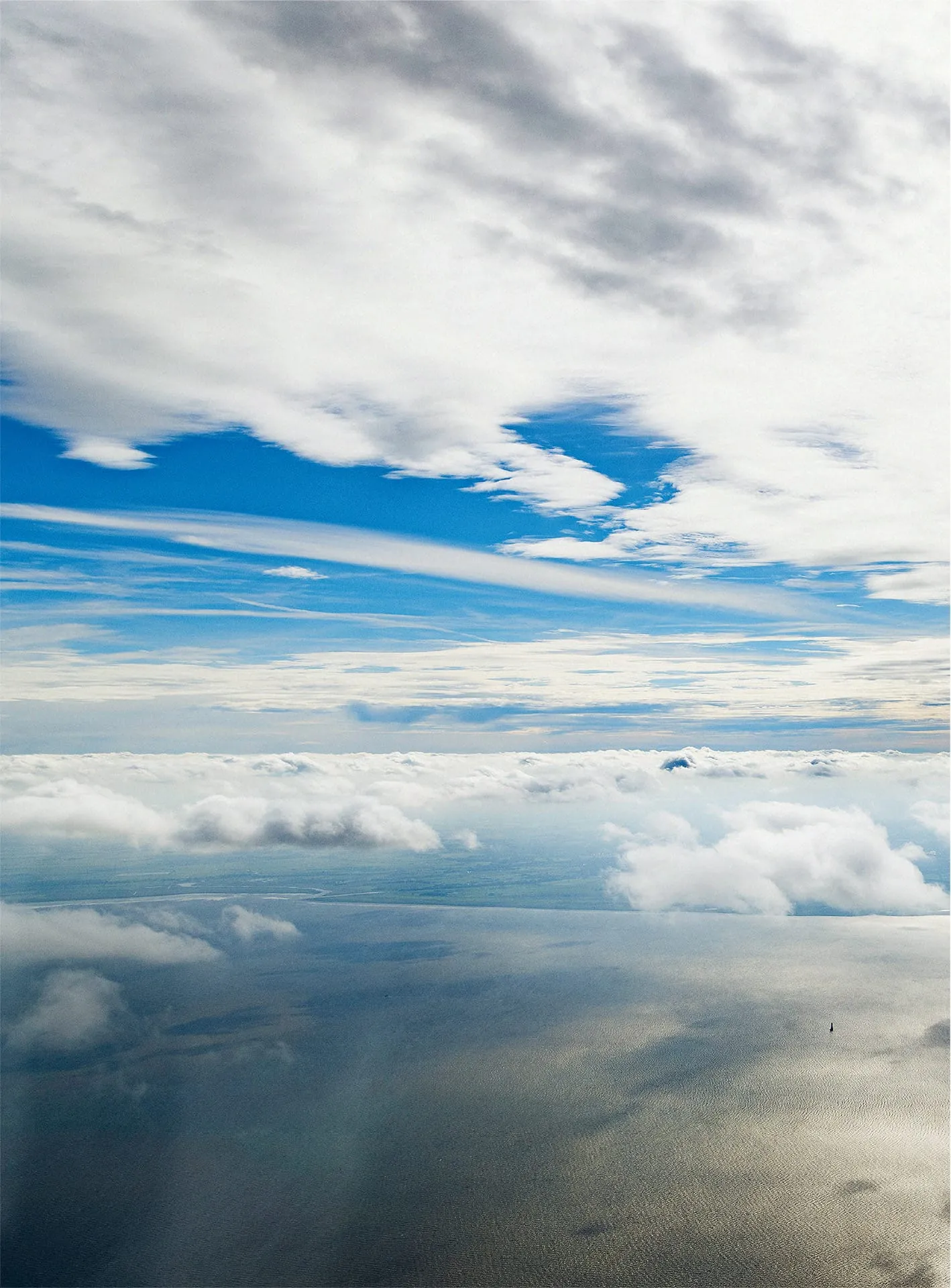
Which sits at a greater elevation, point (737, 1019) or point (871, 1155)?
point (871, 1155)

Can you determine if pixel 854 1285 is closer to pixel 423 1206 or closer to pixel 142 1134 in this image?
pixel 423 1206

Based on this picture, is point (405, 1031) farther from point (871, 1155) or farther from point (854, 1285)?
point (854, 1285)

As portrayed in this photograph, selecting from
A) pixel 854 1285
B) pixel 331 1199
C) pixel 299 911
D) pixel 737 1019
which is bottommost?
pixel 299 911

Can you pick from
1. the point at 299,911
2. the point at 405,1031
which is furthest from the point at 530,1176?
the point at 299,911

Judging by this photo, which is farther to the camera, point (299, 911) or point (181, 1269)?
point (299, 911)

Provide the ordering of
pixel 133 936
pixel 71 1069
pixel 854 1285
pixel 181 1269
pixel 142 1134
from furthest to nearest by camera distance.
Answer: pixel 133 936, pixel 71 1069, pixel 142 1134, pixel 181 1269, pixel 854 1285

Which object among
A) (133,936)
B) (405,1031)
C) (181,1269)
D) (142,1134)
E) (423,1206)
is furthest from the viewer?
(133,936)

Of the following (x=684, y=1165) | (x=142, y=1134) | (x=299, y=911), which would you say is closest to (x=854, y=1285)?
(x=684, y=1165)
